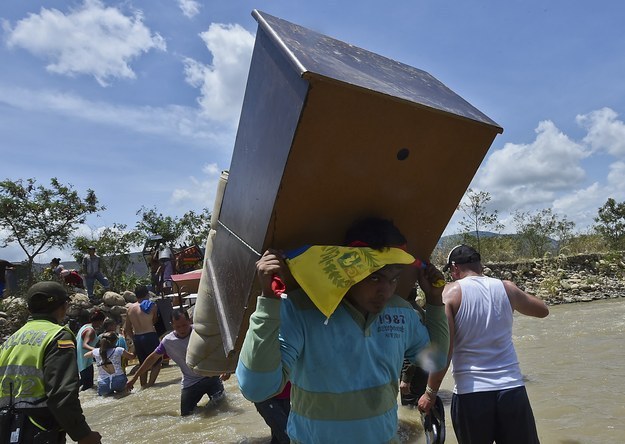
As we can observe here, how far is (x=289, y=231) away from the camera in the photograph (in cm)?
151

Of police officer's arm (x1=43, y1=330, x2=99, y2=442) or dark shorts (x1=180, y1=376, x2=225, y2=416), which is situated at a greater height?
police officer's arm (x1=43, y1=330, x2=99, y2=442)

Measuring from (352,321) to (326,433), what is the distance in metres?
0.37

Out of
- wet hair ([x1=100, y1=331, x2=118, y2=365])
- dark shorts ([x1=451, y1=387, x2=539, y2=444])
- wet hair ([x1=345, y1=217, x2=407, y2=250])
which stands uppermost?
wet hair ([x1=345, y1=217, x2=407, y2=250])

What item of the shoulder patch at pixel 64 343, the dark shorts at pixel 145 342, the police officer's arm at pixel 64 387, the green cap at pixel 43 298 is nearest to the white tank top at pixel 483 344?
the police officer's arm at pixel 64 387

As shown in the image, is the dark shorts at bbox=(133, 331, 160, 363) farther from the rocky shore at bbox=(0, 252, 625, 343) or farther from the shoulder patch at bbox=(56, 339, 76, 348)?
the rocky shore at bbox=(0, 252, 625, 343)

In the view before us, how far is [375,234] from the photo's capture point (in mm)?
1566

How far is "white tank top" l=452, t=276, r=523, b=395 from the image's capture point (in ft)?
8.68

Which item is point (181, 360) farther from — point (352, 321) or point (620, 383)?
point (620, 383)

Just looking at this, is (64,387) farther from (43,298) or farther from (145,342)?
(145,342)

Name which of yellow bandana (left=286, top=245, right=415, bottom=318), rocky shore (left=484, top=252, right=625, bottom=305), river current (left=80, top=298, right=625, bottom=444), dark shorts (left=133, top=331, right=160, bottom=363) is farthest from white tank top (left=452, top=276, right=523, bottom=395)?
rocky shore (left=484, top=252, right=625, bottom=305)

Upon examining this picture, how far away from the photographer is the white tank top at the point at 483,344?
104 inches

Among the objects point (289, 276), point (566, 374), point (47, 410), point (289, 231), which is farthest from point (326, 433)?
point (566, 374)

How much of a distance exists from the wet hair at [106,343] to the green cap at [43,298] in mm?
4261

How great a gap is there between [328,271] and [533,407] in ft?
14.7
